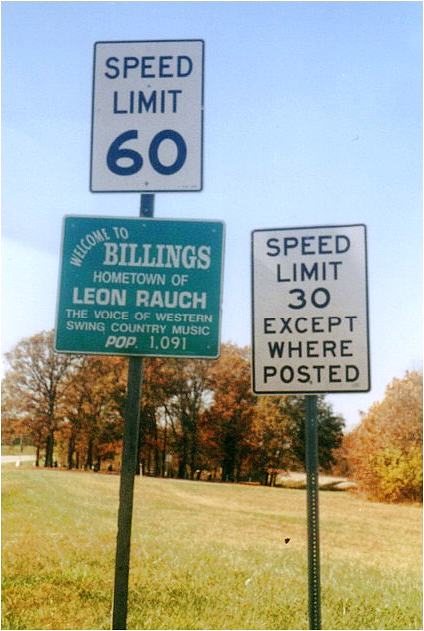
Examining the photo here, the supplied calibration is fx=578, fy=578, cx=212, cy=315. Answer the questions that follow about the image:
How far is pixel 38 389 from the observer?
31375 mm

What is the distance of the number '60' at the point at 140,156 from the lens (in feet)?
12.4

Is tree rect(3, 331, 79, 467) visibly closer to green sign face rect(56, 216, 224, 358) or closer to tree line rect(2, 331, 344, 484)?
tree line rect(2, 331, 344, 484)

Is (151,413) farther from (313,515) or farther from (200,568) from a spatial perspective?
(313,515)

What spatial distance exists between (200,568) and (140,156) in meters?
7.16

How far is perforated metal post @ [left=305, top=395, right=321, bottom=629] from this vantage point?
3.28m

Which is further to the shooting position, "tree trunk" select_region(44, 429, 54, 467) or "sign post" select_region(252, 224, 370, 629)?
"tree trunk" select_region(44, 429, 54, 467)

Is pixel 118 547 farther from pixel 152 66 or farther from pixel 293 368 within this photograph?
pixel 152 66

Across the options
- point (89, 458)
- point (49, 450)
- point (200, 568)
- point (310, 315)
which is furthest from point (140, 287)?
point (49, 450)

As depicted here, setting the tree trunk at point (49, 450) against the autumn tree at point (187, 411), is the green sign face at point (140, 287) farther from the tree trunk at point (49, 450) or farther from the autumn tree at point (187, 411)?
the tree trunk at point (49, 450)

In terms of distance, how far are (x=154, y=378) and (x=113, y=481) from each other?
17.9 ft

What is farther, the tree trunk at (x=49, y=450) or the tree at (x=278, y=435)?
the tree trunk at (x=49, y=450)

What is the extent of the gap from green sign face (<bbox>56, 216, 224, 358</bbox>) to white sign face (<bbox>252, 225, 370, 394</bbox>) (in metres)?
0.34

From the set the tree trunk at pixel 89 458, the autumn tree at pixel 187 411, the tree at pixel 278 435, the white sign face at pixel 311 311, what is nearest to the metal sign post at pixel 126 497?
the white sign face at pixel 311 311

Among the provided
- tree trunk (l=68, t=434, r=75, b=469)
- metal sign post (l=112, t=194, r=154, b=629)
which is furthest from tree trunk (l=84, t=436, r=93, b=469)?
metal sign post (l=112, t=194, r=154, b=629)
